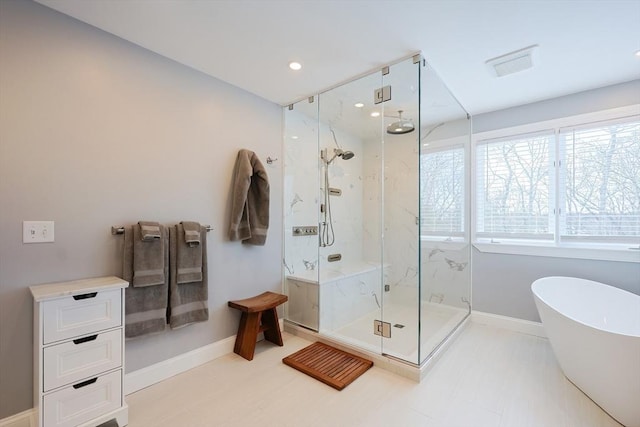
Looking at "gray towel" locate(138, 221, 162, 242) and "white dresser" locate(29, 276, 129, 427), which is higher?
"gray towel" locate(138, 221, 162, 242)

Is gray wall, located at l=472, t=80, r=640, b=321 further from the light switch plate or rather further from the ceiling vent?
the light switch plate

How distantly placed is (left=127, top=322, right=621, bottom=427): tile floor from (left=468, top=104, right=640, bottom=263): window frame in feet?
3.42

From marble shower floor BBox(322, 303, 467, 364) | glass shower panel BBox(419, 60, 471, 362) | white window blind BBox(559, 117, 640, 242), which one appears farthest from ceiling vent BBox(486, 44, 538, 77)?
marble shower floor BBox(322, 303, 467, 364)

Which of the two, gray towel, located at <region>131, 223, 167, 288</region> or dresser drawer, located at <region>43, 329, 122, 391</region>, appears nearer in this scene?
dresser drawer, located at <region>43, 329, 122, 391</region>

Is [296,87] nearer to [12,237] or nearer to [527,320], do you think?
[12,237]

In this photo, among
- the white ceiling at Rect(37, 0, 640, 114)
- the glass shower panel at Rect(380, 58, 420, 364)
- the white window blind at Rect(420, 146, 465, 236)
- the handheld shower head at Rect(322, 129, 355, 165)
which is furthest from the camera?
the handheld shower head at Rect(322, 129, 355, 165)

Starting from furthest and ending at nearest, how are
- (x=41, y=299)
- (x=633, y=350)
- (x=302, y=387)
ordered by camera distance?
(x=302, y=387) → (x=633, y=350) → (x=41, y=299)

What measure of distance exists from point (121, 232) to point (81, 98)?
34.4 inches

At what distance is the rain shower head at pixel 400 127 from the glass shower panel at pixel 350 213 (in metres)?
0.19

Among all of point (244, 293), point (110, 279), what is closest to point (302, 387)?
point (244, 293)

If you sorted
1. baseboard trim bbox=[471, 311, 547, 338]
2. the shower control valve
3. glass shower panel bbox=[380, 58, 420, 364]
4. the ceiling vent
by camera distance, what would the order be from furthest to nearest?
the shower control valve < baseboard trim bbox=[471, 311, 547, 338] < glass shower panel bbox=[380, 58, 420, 364] < the ceiling vent

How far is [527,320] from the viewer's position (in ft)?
9.86

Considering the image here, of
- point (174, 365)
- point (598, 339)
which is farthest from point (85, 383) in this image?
point (598, 339)

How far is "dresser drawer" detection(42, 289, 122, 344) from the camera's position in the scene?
1.45 meters
